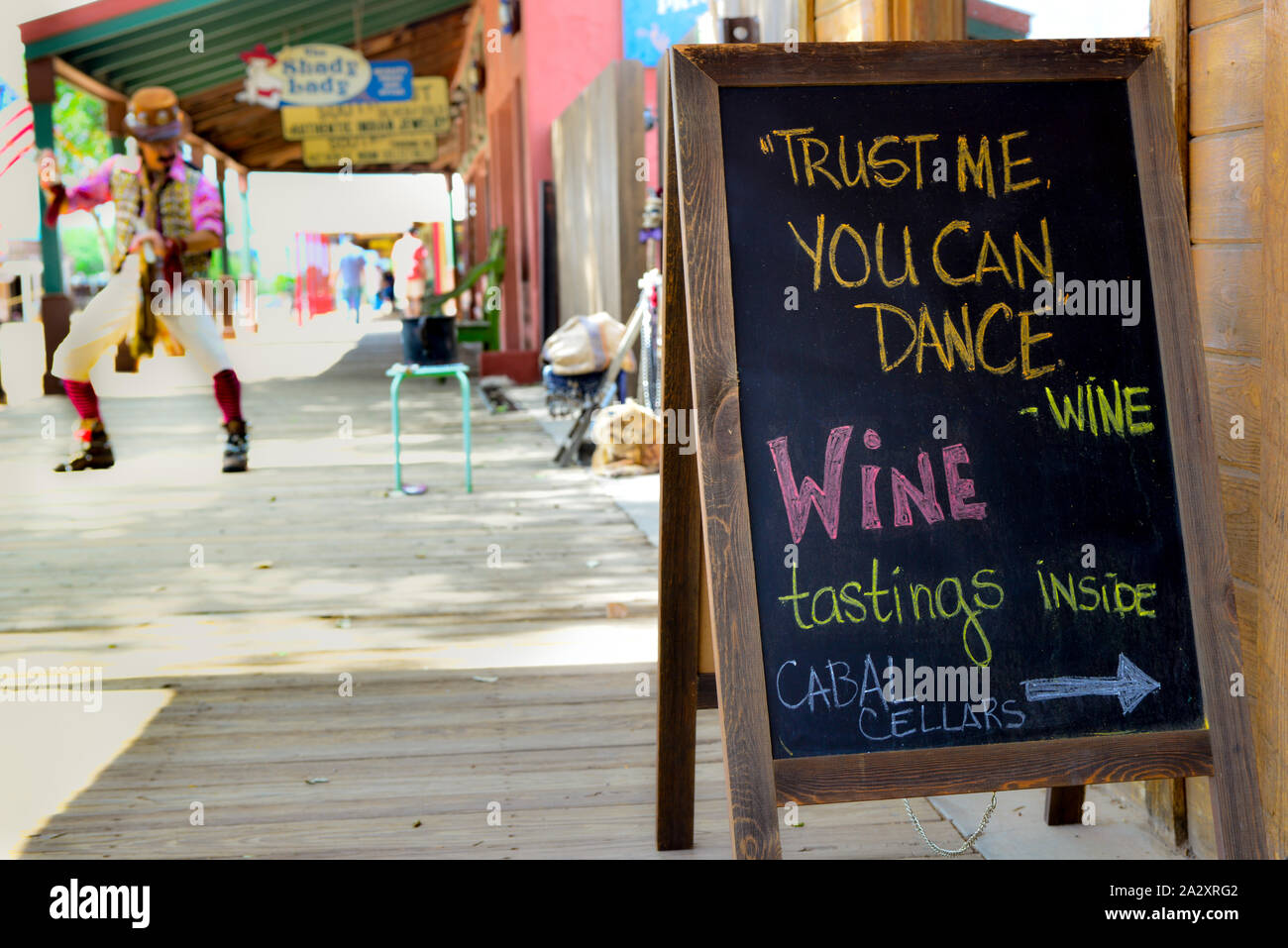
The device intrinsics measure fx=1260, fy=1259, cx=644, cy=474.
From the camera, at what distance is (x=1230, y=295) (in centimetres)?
223

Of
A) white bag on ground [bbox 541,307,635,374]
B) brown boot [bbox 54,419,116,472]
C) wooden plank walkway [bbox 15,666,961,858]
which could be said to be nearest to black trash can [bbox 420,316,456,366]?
white bag on ground [bbox 541,307,635,374]

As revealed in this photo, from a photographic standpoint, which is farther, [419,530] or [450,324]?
[450,324]

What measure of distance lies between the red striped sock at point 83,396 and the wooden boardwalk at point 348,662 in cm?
36

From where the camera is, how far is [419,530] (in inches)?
212

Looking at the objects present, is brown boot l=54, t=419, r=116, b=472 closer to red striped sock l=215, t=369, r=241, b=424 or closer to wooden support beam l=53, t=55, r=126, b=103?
red striped sock l=215, t=369, r=241, b=424

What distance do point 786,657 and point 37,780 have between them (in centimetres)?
189

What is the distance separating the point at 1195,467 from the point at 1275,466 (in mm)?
171

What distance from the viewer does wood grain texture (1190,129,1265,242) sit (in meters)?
2.12

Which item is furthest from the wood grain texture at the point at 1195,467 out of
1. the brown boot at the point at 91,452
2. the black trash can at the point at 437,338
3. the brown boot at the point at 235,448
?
the brown boot at the point at 91,452

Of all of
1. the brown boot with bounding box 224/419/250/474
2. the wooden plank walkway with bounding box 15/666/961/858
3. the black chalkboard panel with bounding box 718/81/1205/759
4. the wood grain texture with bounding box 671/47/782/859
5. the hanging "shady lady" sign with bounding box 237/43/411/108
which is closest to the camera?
the wood grain texture with bounding box 671/47/782/859

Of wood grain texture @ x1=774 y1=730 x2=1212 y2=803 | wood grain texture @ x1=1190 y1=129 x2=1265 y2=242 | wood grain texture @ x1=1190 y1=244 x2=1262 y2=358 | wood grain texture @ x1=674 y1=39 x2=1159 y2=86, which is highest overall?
wood grain texture @ x1=674 y1=39 x2=1159 y2=86

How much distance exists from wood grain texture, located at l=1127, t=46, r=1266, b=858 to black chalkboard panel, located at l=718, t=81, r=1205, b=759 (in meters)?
0.03
